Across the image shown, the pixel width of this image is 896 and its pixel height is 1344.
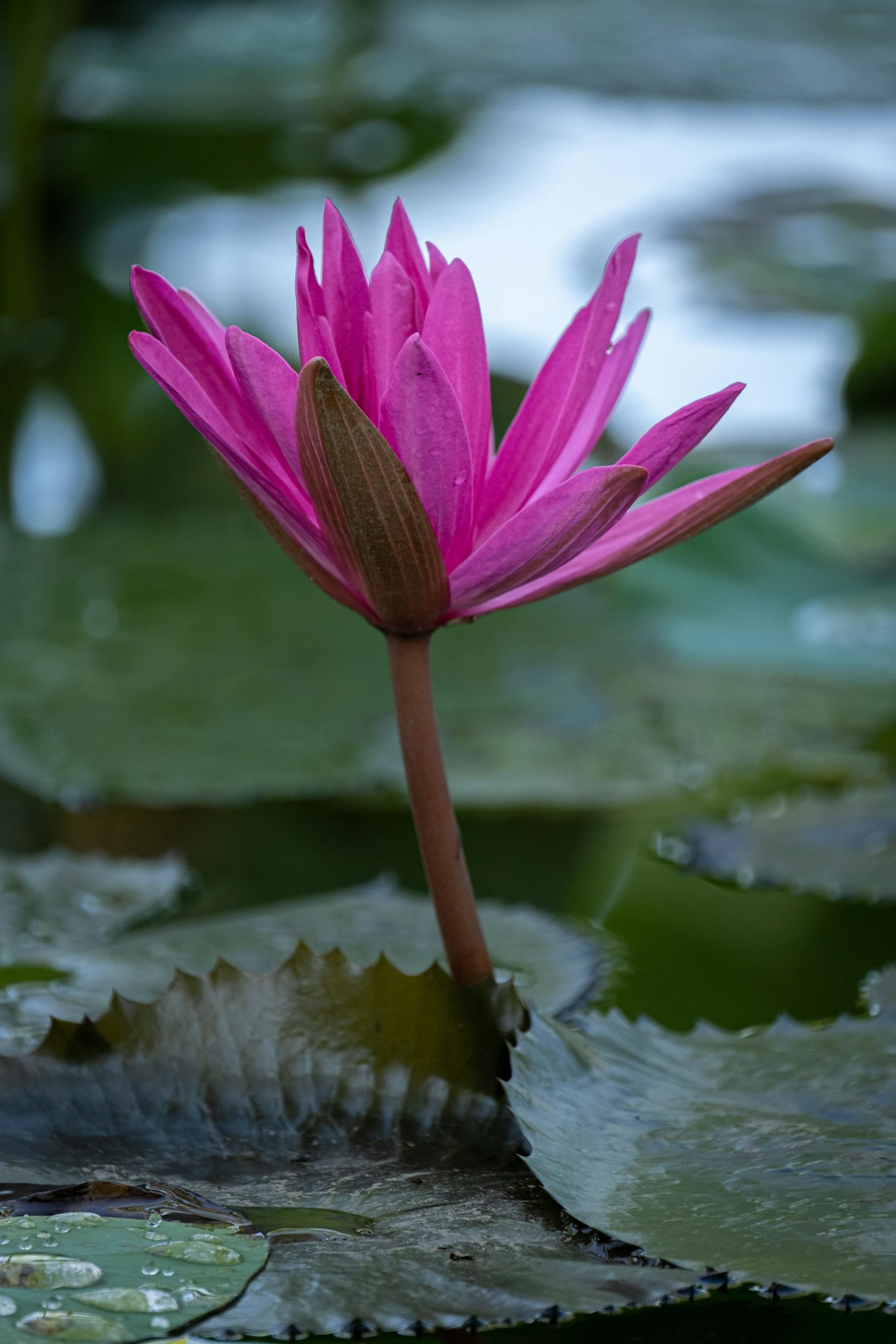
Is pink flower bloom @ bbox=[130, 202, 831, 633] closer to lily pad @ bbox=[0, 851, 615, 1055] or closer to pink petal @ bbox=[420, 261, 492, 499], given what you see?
pink petal @ bbox=[420, 261, 492, 499]

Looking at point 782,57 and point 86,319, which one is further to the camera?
point 86,319

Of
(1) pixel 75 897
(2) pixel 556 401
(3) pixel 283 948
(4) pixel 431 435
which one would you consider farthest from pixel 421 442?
(1) pixel 75 897

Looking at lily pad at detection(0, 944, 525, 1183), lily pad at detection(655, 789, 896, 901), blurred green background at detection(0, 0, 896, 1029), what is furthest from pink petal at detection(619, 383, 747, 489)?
lily pad at detection(655, 789, 896, 901)

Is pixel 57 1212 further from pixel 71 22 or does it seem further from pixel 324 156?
pixel 324 156

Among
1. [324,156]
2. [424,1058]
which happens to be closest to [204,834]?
[424,1058]

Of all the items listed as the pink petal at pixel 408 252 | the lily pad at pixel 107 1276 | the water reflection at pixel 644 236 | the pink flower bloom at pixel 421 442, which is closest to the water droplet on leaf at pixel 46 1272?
the lily pad at pixel 107 1276

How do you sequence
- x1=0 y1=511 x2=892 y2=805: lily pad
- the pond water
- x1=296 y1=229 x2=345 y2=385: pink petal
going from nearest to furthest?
x1=296 y1=229 x2=345 y2=385: pink petal → the pond water → x1=0 y1=511 x2=892 y2=805: lily pad

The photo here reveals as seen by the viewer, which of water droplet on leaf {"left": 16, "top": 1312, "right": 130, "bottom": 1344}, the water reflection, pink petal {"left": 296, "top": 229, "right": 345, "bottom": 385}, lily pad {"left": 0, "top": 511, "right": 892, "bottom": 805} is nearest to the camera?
water droplet on leaf {"left": 16, "top": 1312, "right": 130, "bottom": 1344}

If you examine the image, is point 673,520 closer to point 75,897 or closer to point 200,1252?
point 200,1252
